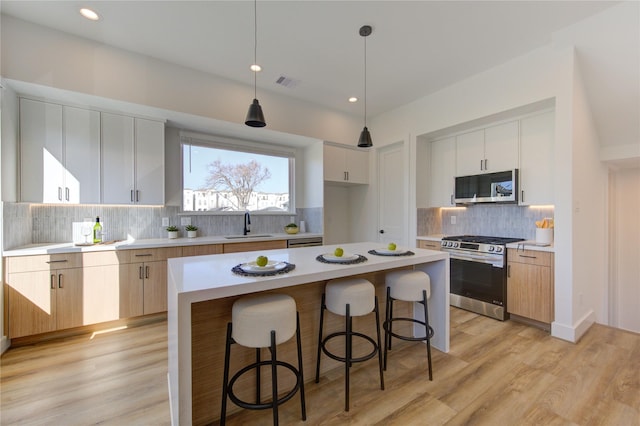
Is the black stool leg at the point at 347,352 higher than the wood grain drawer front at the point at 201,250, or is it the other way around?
the wood grain drawer front at the point at 201,250

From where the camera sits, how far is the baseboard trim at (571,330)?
2529 mm

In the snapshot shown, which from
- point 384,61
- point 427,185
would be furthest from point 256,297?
point 427,185

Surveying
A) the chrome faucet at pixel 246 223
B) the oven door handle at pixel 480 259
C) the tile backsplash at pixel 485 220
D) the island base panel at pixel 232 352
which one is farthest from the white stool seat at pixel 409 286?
the chrome faucet at pixel 246 223

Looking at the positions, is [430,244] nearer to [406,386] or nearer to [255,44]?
[406,386]

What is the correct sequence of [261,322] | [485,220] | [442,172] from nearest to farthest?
[261,322], [485,220], [442,172]

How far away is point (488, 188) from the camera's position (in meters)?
3.42

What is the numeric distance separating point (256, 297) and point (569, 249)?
295cm

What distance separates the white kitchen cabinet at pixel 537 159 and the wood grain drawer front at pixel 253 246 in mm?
3130

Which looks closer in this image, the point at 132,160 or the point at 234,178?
the point at 132,160

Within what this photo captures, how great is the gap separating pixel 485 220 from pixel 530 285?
1.16 meters

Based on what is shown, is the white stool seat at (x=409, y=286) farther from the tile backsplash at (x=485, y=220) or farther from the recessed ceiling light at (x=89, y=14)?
the recessed ceiling light at (x=89, y=14)

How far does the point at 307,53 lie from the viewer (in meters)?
2.90

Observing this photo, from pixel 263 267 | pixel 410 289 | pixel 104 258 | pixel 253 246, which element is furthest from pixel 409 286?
pixel 104 258

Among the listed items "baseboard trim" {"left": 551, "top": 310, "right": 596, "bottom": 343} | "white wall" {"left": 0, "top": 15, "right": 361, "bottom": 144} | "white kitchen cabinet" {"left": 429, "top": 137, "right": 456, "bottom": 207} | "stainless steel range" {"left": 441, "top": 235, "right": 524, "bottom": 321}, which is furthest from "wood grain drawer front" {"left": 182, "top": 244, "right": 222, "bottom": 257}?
"baseboard trim" {"left": 551, "top": 310, "right": 596, "bottom": 343}
